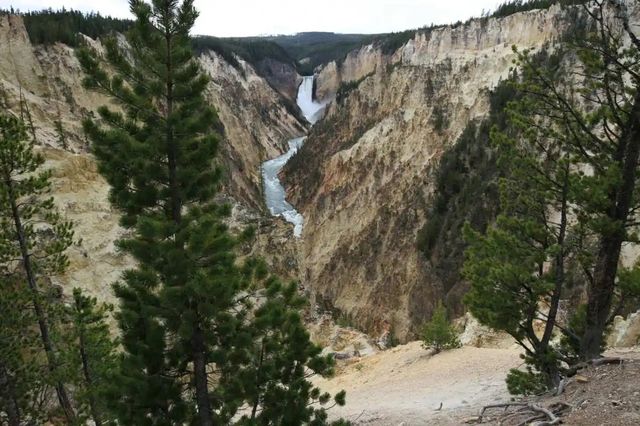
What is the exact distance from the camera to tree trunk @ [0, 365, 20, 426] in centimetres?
794

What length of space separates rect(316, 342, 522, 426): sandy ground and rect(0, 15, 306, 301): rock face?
5.88 meters

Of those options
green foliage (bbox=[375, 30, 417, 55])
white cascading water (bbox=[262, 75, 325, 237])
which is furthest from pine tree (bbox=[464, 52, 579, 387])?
green foliage (bbox=[375, 30, 417, 55])

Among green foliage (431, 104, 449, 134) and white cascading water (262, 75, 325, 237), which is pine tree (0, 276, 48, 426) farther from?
green foliage (431, 104, 449, 134)

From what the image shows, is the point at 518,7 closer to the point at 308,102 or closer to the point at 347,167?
the point at 347,167

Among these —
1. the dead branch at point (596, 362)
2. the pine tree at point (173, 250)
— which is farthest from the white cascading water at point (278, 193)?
the dead branch at point (596, 362)

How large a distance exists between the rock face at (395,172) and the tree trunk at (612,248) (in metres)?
23.2

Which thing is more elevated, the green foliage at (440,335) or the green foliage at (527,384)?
the green foliage at (527,384)

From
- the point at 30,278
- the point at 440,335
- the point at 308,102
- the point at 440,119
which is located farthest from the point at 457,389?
the point at 308,102

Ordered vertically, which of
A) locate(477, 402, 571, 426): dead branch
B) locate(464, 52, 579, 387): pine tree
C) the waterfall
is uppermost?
the waterfall

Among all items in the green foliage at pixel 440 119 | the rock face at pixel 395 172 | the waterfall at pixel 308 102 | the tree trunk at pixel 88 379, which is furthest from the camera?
the waterfall at pixel 308 102

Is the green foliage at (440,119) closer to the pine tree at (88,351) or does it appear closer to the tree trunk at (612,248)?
the pine tree at (88,351)

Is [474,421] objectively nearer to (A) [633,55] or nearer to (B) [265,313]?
(B) [265,313]

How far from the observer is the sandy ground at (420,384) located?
9.20 m

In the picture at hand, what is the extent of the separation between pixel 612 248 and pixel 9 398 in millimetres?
9217
